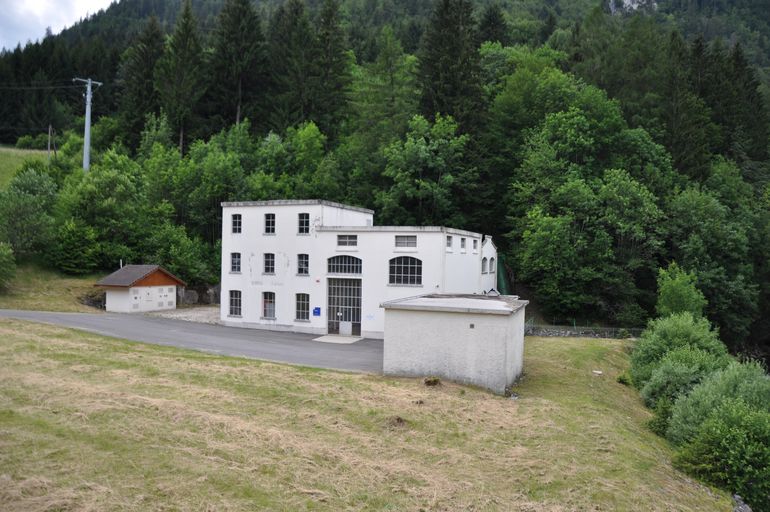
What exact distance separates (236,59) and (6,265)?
3134 cm

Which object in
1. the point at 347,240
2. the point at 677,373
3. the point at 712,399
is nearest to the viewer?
the point at 712,399

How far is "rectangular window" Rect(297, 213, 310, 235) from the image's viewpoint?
33.5 m

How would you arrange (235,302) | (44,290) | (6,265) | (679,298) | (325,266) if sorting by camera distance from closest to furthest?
(325,266) → (679,298) → (235,302) → (6,265) → (44,290)

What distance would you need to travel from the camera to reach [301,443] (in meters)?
13.5

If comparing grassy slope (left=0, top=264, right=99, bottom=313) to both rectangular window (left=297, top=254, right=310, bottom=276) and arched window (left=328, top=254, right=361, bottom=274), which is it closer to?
rectangular window (left=297, top=254, right=310, bottom=276)

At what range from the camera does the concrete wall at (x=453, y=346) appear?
65.0 feet

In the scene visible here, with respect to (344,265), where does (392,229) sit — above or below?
above

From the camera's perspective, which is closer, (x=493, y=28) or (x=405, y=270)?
(x=405, y=270)

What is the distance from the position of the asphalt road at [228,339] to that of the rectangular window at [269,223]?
628 cm

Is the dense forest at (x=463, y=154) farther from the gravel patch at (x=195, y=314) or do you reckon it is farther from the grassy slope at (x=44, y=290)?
the gravel patch at (x=195, y=314)

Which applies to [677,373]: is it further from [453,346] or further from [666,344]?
[453,346]

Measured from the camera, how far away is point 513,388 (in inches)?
823

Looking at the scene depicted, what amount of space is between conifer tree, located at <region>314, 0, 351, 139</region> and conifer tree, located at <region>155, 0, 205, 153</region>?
41.2ft

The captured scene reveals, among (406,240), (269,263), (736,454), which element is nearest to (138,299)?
(269,263)
